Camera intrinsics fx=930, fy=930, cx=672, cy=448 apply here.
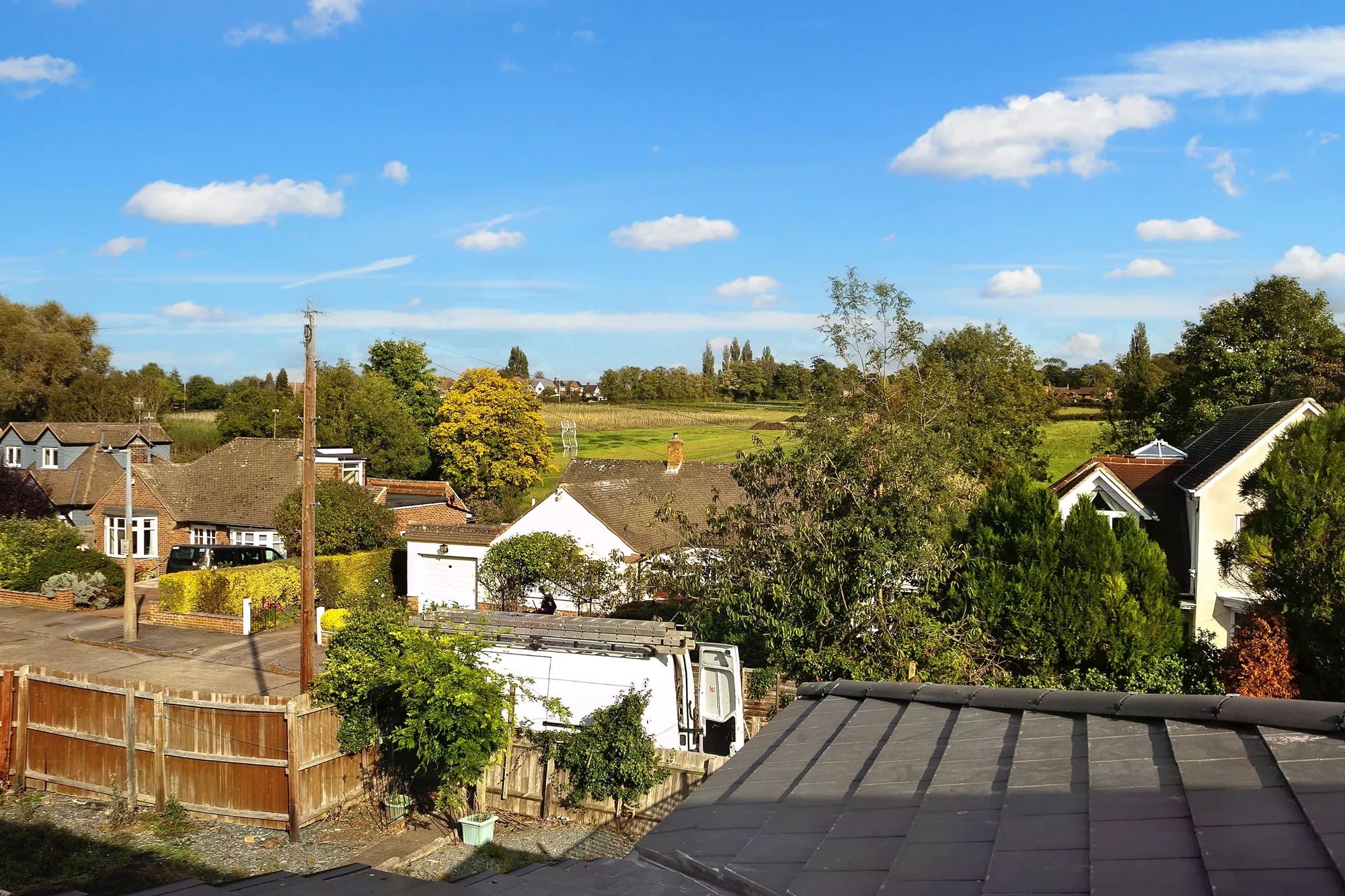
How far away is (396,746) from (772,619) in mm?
6873

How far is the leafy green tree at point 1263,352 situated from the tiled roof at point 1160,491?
623 inches

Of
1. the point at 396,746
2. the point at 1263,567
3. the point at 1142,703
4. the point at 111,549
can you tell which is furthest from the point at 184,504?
the point at 1142,703

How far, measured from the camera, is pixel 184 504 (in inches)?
1556

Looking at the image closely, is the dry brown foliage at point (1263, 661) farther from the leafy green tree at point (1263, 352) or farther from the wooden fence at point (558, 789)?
the leafy green tree at point (1263, 352)

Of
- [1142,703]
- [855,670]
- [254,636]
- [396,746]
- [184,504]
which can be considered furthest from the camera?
[184,504]

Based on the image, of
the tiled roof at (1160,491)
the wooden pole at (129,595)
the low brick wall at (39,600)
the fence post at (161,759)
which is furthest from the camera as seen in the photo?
the low brick wall at (39,600)

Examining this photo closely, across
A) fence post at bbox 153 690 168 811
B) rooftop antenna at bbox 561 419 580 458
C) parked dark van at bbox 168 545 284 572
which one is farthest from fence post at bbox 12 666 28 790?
rooftop antenna at bbox 561 419 580 458

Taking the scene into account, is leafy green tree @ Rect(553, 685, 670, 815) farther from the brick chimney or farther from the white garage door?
the brick chimney

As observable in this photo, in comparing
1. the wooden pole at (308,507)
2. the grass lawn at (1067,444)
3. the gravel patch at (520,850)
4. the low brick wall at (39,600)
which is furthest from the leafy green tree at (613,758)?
the grass lawn at (1067,444)

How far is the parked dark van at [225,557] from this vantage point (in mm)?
33125

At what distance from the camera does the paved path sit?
72.0ft

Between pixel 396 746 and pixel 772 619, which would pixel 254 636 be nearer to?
pixel 396 746

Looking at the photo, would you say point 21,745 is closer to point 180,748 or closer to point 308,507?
point 180,748

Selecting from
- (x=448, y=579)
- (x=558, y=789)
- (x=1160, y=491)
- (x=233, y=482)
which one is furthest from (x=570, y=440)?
(x=558, y=789)
